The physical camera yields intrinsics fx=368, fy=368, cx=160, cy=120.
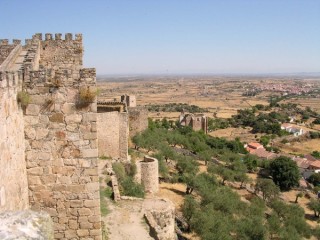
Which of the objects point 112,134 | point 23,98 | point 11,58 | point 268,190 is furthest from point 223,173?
point 23,98

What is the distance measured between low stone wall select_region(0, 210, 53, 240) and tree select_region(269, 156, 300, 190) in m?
38.4

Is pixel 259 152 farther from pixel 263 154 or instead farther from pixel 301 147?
pixel 301 147

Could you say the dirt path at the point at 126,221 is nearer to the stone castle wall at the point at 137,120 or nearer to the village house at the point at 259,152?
the stone castle wall at the point at 137,120

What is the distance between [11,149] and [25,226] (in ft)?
10.7

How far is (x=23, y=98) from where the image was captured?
5.85m

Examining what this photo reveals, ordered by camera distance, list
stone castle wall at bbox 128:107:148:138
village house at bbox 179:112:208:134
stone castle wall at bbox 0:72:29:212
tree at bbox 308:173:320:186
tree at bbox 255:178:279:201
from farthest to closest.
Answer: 1. village house at bbox 179:112:208:134
2. tree at bbox 308:173:320:186
3. tree at bbox 255:178:279:201
4. stone castle wall at bbox 128:107:148:138
5. stone castle wall at bbox 0:72:29:212

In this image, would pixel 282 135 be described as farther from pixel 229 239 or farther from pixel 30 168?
pixel 30 168

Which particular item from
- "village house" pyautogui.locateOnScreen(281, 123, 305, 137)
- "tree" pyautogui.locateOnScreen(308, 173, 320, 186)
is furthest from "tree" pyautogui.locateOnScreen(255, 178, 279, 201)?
"village house" pyautogui.locateOnScreen(281, 123, 305, 137)

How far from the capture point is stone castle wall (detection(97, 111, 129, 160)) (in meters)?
19.2

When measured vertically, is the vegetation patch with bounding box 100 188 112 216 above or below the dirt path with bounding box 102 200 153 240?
above

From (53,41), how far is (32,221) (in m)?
12.2

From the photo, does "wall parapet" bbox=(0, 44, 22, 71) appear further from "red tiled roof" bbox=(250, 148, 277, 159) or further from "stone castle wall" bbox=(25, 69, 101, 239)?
"red tiled roof" bbox=(250, 148, 277, 159)

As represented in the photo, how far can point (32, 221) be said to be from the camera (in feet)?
8.27

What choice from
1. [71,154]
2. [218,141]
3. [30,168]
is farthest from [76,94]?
[218,141]
